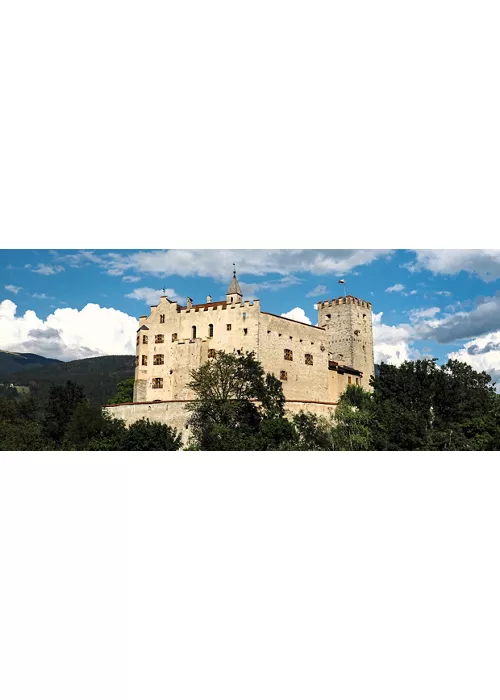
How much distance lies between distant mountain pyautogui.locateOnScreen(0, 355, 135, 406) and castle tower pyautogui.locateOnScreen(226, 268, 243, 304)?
372cm

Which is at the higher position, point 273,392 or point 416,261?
point 416,261

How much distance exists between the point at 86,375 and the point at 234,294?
22.8 ft

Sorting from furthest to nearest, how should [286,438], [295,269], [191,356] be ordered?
[191,356]
[286,438]
[295,269]

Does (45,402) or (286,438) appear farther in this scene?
(45,402)

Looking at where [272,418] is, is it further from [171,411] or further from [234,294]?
[234,294]

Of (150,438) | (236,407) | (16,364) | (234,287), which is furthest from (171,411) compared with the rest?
(16,364)

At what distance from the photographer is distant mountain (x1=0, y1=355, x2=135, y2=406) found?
22.2m

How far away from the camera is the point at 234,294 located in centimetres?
2127

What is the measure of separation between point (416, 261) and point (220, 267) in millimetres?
4558
